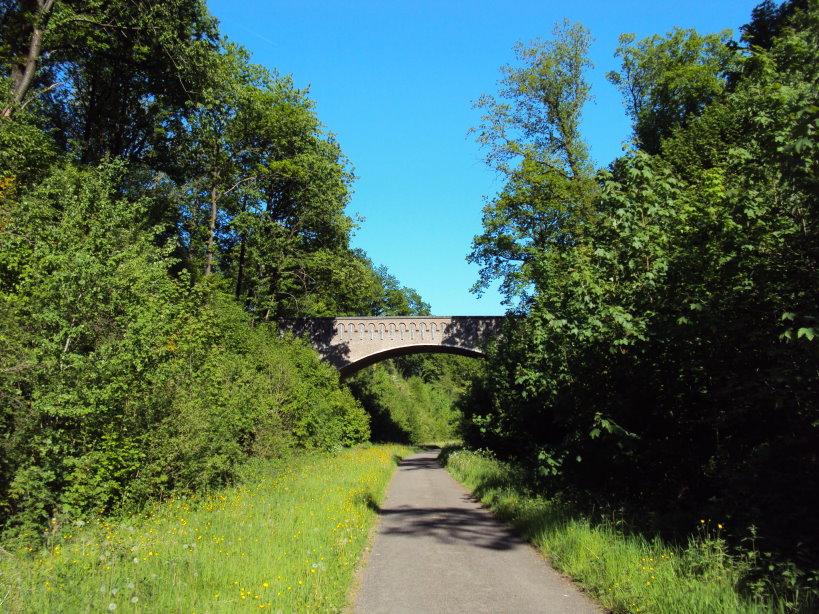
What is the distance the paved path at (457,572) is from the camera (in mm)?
5743

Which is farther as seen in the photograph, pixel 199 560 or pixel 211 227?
pixel 211 227

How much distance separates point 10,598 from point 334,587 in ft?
9.61

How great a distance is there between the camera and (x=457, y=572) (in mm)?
7043

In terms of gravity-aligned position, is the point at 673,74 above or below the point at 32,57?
above

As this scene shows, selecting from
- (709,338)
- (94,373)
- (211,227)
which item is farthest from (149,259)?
(709,338)

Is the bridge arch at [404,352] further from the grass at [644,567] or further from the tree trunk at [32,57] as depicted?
the grass at [644,567]

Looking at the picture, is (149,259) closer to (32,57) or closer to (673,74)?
(32,57)

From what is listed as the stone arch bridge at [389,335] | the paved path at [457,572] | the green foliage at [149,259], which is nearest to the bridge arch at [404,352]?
the stone arch bridge at [389,335]

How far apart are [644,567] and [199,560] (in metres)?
4.78

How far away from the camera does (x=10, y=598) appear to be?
4.98 meters

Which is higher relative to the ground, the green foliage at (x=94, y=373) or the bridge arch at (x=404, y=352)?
the bridge arch at (x=404, y=352)

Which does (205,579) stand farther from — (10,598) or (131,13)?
(131,13)

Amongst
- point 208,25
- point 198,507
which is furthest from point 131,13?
point 198,507

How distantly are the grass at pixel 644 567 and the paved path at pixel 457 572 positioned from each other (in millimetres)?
231
